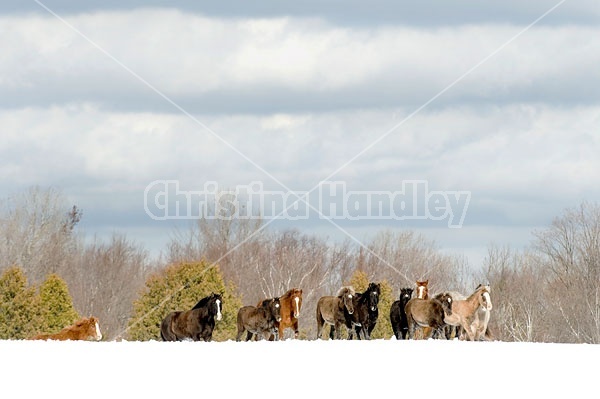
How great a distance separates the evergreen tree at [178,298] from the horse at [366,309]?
46.2 feet

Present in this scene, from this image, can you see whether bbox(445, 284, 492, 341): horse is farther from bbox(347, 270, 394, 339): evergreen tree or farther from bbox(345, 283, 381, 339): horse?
bbox(347, 270, 394, 339): evergreen tree

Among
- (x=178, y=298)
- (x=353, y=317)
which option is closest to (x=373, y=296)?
(x=353, y=317)

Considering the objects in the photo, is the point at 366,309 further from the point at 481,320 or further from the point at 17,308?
the point at 17,308

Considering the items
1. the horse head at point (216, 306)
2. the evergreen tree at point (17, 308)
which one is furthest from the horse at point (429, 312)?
the evergreen tree at point (17, 308)

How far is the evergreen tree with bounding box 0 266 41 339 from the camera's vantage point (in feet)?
137

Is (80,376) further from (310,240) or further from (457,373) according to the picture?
(310,240)

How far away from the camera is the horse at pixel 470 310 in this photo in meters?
28.6

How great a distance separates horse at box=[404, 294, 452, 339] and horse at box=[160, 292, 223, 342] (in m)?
5.59

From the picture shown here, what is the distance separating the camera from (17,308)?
42.2m

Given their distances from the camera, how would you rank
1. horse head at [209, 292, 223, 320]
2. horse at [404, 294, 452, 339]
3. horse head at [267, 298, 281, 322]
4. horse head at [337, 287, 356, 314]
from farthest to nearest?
1. horse head at [337, 287, 356, 314]
2. horse head at [267, 298, 281, 322]
3. horse head at [209, 292, 223, 320]
4. horse at [404, 294, 452, 339]

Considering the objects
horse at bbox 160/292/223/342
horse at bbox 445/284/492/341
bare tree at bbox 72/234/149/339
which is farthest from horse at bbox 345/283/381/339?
bare tree at bbox 72/234/149/339

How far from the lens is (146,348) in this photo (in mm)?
25141

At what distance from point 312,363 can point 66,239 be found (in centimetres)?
5570

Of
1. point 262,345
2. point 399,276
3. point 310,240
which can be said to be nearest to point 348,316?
point 262,345
